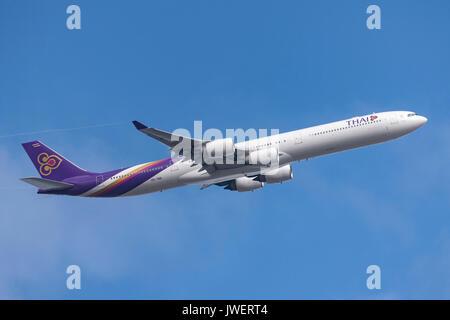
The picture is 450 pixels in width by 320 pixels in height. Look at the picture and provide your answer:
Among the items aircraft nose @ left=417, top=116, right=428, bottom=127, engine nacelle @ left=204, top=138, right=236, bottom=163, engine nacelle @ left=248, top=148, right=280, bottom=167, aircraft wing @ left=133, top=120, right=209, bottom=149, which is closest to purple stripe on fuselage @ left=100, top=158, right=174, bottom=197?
aircraft wing @ left=133, top=120, right=209, bottom=149

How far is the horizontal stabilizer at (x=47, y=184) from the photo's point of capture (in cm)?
6316

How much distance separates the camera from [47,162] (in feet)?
226

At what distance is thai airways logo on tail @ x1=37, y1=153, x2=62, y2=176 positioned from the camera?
225ft

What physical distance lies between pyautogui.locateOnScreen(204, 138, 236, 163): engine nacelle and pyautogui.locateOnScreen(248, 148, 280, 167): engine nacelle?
7.46 ft

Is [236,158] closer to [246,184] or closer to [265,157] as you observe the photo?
[265,157]

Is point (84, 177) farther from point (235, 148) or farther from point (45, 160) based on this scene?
point (235, 148)

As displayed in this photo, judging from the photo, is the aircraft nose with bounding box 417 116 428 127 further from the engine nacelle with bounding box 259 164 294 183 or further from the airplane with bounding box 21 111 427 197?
the engine nacelle with bounding box 259 164 294 183

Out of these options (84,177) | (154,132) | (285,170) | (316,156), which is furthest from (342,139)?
(84,177)

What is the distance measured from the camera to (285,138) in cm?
6097

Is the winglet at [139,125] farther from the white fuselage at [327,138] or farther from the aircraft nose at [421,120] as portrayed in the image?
the aircraft nose at [421,120]

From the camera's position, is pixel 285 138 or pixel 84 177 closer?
pixel 285 138

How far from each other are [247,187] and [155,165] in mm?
10605

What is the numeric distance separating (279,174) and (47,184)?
23.7 metres

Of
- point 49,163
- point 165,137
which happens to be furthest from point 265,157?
point 49,163
